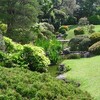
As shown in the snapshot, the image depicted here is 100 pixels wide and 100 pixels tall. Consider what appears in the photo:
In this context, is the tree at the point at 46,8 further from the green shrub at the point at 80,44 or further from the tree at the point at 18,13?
the green shrub at the point at 80,44

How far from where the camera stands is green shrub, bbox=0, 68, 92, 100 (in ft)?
29.6

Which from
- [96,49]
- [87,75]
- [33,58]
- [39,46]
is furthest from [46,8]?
[87,75]

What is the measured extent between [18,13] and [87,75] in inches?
513

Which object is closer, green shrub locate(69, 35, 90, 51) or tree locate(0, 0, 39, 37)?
green shrub locate(69, 35, 90, 51)

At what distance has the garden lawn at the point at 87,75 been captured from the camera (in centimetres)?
1305

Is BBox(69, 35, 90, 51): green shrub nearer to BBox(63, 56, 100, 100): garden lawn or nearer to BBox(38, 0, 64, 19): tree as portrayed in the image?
BBox(63, 56, 100, 100): garden lawn

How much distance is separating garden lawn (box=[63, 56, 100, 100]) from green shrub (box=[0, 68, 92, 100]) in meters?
2.19

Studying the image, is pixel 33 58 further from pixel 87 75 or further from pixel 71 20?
pixel 71 20

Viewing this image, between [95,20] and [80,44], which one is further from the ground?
[80,44]

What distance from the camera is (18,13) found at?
27047 mm

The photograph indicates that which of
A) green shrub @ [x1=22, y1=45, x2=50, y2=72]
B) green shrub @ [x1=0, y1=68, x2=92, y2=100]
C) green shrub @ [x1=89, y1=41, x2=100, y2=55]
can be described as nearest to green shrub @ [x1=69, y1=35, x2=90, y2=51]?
green shrub @ [x1=89, y1=41, x2=100, y2=55]

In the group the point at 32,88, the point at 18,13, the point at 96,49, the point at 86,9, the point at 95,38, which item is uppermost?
the point at 32,88

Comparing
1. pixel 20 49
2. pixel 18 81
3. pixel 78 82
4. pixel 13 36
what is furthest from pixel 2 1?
pixel 18 81

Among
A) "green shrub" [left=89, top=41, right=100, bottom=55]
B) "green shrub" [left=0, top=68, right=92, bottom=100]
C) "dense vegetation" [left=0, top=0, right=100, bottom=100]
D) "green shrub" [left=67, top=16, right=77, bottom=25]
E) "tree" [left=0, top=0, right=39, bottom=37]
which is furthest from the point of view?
"green shrub" [left=67, top=16, right=77, bottom=25]
